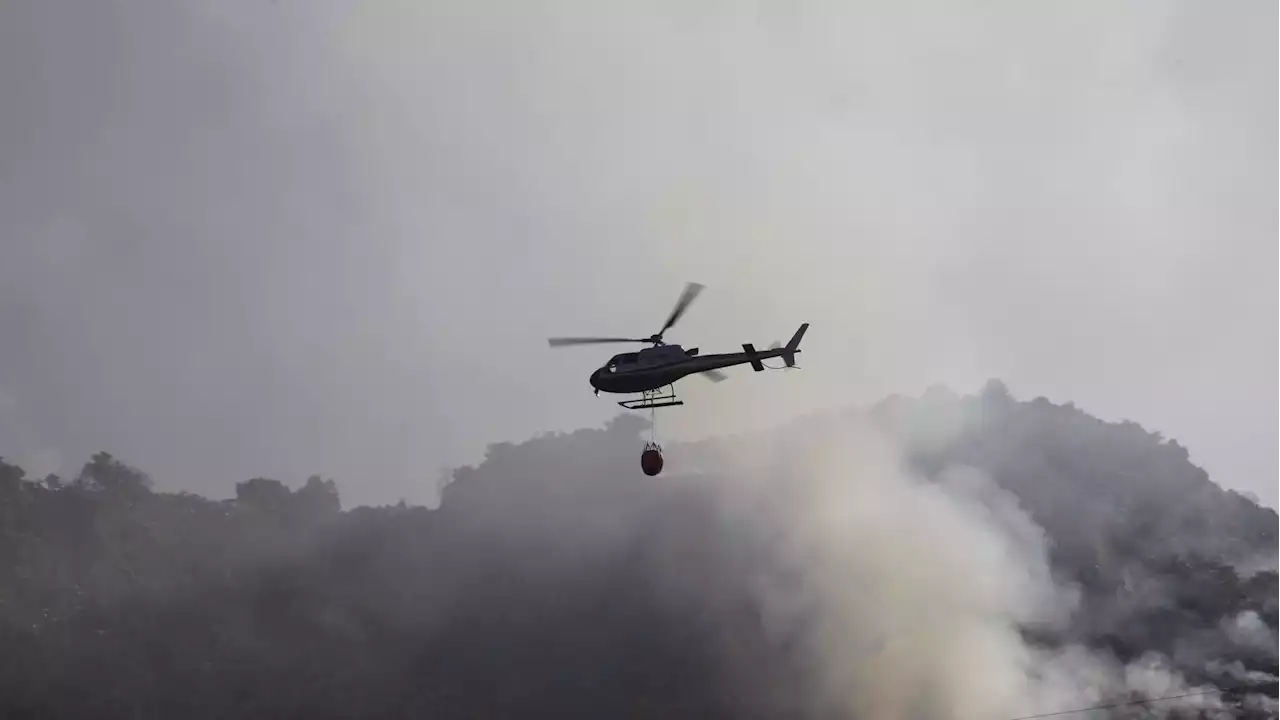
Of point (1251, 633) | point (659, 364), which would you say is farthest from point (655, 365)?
point (1251, 633)

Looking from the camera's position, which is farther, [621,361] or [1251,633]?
[1251,633]

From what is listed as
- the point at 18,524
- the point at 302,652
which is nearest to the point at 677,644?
the point at 302,652

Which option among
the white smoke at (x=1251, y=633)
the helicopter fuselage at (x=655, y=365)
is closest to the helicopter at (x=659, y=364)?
the helicopter fuselage at (x=655, y=365)

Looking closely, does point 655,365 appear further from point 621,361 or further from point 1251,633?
point 1251,633

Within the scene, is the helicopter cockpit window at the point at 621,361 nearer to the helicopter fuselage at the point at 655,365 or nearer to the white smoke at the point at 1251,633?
the helicopter fuselage at the point at 655,365

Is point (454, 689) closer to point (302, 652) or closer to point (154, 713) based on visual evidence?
point (302, 652)

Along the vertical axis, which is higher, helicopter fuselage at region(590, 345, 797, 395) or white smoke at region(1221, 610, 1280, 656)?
white smoke at region(1221, 610, 1280, 656)

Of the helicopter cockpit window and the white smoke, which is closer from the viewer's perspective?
the helicopter cockpit window

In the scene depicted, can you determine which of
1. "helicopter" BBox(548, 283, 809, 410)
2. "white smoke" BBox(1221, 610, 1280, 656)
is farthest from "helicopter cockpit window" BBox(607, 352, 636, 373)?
"white smoke" BBox(1221, 610, 1280, 656)

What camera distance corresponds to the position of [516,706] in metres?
172

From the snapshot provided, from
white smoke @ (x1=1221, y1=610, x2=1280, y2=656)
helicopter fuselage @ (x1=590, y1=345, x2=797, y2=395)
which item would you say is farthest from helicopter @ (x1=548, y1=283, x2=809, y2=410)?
white smoke @ (x1=1221, y1=610, x2=1280, y2=656)

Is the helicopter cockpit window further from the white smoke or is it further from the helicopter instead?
the white smoke

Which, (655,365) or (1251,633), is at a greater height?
(1251,633)

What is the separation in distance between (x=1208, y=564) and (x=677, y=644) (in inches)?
2918
